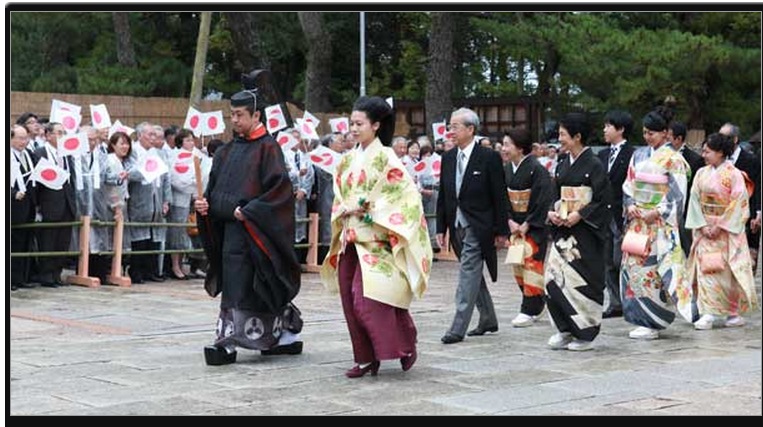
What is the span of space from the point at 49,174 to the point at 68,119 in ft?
1.92

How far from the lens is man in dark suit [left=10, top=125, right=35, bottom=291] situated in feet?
37.6

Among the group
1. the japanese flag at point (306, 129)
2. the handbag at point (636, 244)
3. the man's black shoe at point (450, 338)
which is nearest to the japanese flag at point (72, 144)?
the japanese flag at point (306, 129)

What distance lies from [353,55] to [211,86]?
11.8 ft

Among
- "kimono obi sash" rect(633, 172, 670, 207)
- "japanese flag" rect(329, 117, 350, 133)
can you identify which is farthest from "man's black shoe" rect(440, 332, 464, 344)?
"japanese flag" rect(329, 117, 350, 133)

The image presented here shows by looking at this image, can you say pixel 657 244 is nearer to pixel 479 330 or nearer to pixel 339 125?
pixel 479 330

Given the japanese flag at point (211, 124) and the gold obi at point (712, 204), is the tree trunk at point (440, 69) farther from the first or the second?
the gold obi at point (712, 204)

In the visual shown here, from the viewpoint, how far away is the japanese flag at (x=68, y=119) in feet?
38.6

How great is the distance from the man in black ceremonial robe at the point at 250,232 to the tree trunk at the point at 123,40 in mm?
18907

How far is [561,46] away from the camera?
60.6 ft

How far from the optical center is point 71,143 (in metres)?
11.8

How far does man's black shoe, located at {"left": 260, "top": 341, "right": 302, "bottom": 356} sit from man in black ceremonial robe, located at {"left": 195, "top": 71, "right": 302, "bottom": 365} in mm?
82

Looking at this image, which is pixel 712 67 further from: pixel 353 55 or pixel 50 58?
pixel 50 58

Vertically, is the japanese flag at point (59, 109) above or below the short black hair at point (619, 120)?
above
